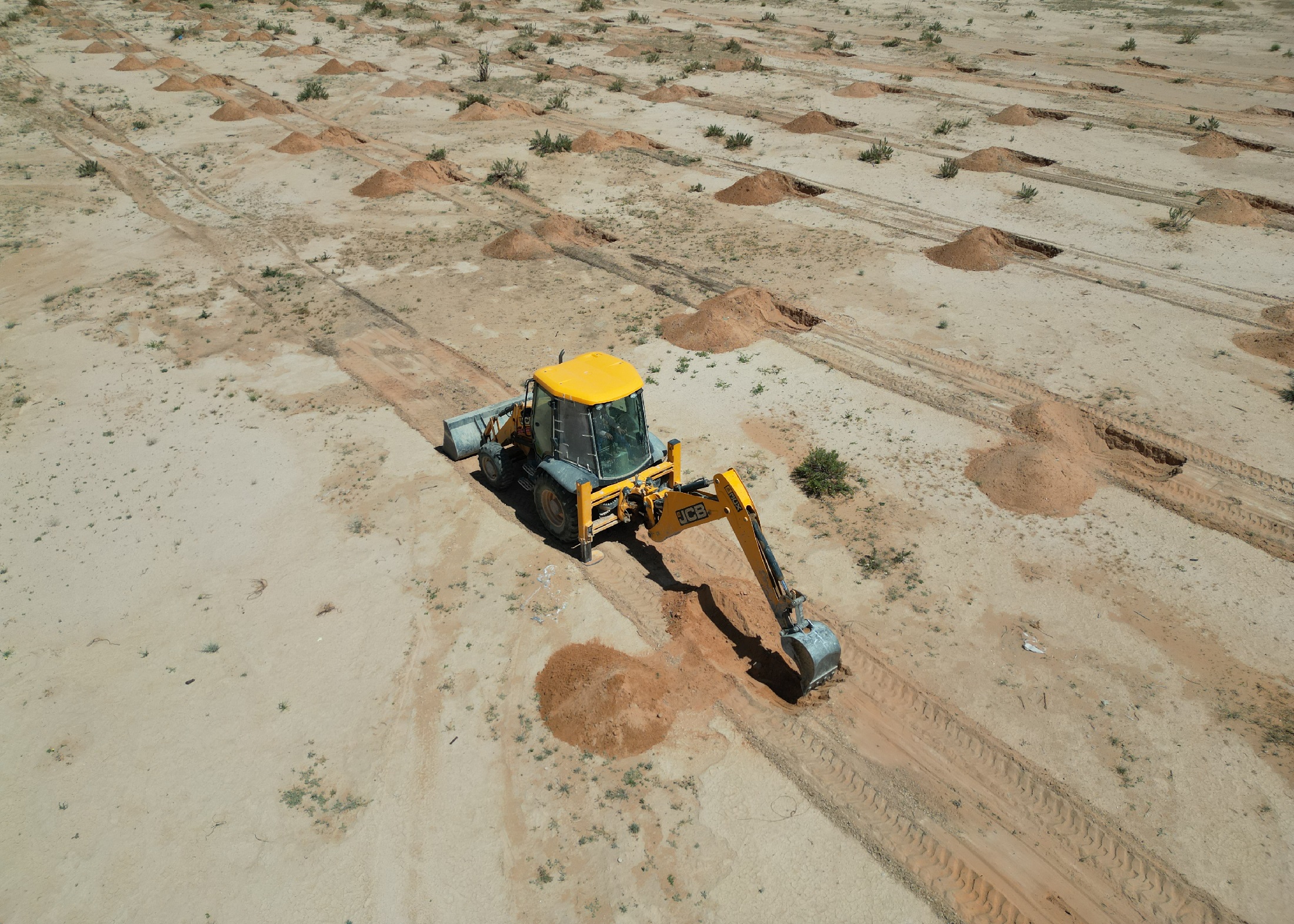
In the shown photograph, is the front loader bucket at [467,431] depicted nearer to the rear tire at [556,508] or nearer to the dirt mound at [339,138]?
the rear tire at [556,508]

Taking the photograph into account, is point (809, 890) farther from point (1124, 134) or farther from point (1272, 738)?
point (1124, 134)

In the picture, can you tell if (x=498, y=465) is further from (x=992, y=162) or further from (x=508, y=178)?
(x=992, y=162)

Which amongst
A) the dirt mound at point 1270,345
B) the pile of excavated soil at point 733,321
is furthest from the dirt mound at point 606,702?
the dirt mound at point 1270,345

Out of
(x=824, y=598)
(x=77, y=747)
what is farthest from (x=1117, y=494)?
(x=77, y=747)

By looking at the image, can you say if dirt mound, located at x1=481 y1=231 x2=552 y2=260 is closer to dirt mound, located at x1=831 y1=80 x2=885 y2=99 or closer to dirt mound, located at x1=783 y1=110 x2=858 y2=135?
dirt mound, located at x1=783 y1=110 x2=858 y2=135

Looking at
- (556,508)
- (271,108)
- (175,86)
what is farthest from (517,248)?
(175,86)

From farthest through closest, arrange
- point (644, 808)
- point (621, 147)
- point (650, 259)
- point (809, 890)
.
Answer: point (621, 147) → point (650, 259) → point (644, 808) → point (809, 890)
